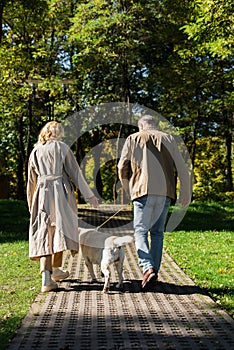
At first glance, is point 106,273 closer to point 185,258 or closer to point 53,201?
point 53,201

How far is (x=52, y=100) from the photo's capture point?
29.0m

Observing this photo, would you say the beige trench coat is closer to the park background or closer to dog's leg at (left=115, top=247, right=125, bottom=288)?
dog's leg at (left=115, top=247, right=125, bottom=288)

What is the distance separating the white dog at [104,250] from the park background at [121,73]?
13.0 feet

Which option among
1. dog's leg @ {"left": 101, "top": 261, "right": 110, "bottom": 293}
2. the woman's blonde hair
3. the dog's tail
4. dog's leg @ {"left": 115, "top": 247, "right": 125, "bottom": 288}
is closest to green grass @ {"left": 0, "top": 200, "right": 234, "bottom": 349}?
dog's leg @ {"left": 101, "top": 261, "right": 110, "bottom": 293}

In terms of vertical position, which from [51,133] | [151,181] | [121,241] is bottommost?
[121,241]

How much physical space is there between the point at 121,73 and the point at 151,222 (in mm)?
20303

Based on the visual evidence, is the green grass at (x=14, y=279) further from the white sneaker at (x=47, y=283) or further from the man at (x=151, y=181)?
the man at (x=151, y=181)

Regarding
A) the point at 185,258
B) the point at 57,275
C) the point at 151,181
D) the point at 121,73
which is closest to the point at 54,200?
the point at 57,275

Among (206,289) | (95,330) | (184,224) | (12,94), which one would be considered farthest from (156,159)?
(12,94)

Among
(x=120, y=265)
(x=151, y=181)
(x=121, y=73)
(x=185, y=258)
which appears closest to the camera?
(x=120, y=265)

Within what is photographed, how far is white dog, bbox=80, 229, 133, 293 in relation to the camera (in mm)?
7691

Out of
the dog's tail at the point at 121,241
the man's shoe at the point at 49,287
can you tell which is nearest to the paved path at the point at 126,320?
the man's shoe at the point at 49,287

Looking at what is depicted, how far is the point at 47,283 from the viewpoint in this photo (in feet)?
25.6

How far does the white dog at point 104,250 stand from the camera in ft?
25.2
